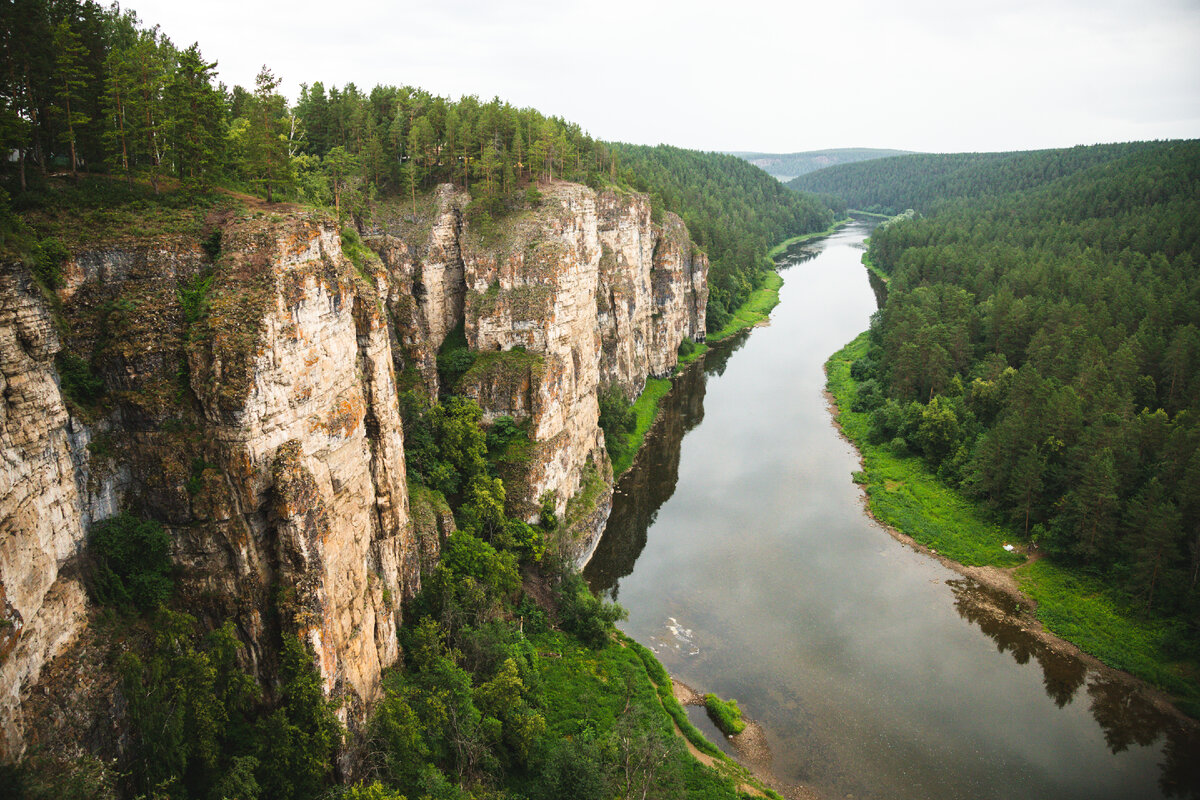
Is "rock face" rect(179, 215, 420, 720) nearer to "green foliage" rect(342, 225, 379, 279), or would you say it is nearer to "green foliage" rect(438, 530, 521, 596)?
"green foliage" rect(342, 225, 379, 279)

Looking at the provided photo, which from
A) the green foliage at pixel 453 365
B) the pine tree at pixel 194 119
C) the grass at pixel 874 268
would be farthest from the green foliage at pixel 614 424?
the grass at pixel 874 268

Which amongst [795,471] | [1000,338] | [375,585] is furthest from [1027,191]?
[375,585]

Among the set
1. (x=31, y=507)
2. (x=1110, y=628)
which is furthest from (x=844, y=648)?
(x=31, y=507)

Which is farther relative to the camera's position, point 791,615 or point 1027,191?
point 1027,191

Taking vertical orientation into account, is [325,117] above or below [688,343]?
above

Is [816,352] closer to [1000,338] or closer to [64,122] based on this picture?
[1000,338]

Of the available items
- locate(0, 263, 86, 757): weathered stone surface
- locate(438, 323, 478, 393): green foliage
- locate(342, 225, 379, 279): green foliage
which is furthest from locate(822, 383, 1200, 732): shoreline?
locate(0, 263, 86, 757): weathered stone surface
